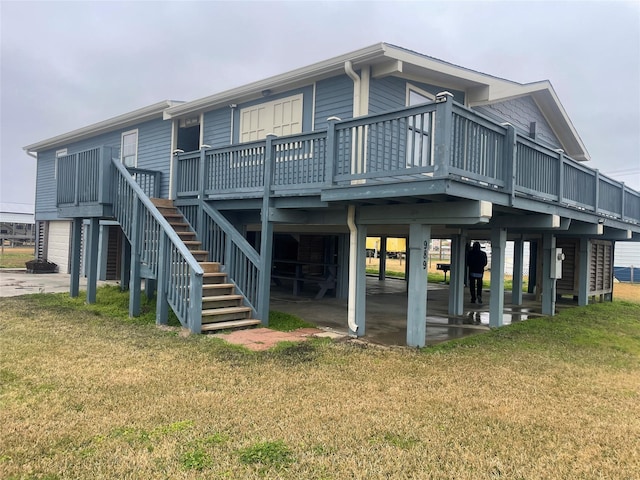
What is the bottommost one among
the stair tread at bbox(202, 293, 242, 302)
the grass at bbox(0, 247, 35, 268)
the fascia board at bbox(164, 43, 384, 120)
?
the grass at bbox(0, 247, 35, 268)

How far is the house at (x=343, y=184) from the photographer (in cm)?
624

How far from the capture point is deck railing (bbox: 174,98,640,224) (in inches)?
224

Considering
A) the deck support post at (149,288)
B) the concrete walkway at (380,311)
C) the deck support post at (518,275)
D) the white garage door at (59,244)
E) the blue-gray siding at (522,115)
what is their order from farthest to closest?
the white garage door at (59,244), the deck support post at (518,275), the blue-gray siding at (522,115), the deck support post at (149,288), the concrete walkway at (380,311)

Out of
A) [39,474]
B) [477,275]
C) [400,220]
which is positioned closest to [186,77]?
[477,275]

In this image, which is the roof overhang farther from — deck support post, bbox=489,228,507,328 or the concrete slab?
the concrete slab

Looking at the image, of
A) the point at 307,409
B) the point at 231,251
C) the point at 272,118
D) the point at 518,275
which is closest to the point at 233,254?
the point at 231,251

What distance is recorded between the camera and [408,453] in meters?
3.29

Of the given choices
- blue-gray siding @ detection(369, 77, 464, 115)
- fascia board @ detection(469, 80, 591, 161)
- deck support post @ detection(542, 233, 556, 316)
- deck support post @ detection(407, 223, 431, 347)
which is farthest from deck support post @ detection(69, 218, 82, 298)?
deck support post @ detection(542, 233, 556, 316)

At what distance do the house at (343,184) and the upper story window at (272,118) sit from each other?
3 cm

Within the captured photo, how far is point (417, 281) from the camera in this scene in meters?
6.69

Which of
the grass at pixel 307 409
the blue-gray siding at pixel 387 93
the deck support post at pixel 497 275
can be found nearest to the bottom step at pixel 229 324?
the grass at pixel 307 409

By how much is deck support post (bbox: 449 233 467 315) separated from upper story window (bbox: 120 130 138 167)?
934 centimetres

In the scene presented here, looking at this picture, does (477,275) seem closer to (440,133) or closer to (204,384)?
(440,133)

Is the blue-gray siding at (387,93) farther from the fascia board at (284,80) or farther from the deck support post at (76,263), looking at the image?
the deck support post at (76,263)
